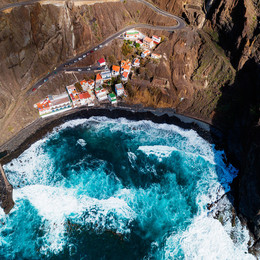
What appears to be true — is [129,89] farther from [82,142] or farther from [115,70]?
[82,142]

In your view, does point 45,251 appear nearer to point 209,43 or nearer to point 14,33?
point 14,33

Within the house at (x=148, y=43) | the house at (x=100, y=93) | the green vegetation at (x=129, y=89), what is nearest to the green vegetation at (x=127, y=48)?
the house at (x=148, y=43)

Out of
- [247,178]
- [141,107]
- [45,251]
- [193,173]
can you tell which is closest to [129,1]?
[141,107]

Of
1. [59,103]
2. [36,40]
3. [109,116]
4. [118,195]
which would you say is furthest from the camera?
[109,116]

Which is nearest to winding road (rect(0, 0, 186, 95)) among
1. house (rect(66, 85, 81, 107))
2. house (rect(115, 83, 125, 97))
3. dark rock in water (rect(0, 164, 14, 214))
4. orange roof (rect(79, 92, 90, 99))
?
house (rect(66, 85, 81, 107))

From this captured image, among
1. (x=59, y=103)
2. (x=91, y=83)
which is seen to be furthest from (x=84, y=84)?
(x=59, y=103)

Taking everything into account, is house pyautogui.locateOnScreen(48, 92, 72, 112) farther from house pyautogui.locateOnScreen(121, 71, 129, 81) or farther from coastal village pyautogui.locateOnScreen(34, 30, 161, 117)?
house pyautogui.locateOnScreen(121, 71, 129, 81)

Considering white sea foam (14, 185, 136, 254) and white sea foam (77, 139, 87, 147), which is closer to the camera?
white sea foam (14, 185, 136, 254)
